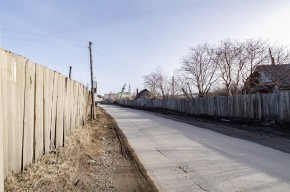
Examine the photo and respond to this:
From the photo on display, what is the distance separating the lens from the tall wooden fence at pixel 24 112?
408 centimetres

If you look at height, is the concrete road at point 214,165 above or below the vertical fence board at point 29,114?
below

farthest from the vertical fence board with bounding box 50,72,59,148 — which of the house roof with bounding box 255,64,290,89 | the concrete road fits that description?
the house roof with bounding box 255,64,290,89

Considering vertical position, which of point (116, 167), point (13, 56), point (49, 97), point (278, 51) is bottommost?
point (116, 167)

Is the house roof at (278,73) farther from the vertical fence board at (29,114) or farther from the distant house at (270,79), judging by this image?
the vertical fence board at (29,114)

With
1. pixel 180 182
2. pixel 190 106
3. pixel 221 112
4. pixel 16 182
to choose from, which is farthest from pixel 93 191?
pixel 190 106

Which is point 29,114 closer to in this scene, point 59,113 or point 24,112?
point 24,112

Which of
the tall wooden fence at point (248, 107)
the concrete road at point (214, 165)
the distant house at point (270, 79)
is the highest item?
the distant house at point (270, 79)

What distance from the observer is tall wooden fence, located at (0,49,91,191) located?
13.4 ft

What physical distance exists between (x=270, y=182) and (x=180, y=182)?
5.22 feet

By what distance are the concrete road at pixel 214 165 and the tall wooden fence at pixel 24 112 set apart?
234 centimetres

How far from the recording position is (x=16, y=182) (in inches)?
167

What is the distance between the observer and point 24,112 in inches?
190

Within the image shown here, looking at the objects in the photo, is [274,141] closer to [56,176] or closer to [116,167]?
[116,167]

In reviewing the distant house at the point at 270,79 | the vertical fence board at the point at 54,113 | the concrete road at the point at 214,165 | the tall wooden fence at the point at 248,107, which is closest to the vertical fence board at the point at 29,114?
the vertical fence board at the point at 54,113
